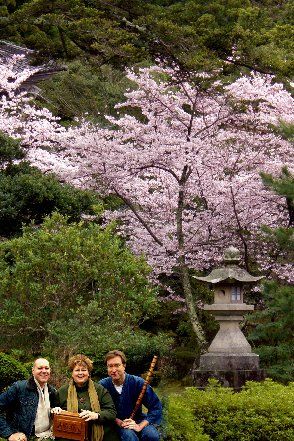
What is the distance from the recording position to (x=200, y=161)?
656 inches

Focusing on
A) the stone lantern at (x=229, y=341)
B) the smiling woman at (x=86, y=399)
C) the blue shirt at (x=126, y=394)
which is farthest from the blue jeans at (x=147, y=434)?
the stone lantern at (x=229, y=341)

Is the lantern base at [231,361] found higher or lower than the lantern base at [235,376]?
higher

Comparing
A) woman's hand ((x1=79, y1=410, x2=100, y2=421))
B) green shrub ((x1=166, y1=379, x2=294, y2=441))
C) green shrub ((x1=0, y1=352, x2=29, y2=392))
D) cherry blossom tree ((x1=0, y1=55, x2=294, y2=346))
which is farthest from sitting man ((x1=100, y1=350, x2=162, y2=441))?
cherry blossom tree ((x1=0, y1=55, x2=294, y2=346))

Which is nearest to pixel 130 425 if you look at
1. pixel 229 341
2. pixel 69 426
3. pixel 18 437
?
pixel 69 426

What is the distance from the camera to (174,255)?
694 inches

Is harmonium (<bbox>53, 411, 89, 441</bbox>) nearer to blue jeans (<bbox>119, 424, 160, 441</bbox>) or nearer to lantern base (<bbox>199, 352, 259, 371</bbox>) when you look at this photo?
blue jeans (<bbox>119, 424, 160, 441</bbox>)

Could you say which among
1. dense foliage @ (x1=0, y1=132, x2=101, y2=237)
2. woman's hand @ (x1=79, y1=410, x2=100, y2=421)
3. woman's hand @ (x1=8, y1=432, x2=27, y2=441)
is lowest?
woman's hand @ (x1=8, y1=432, x2=27, y2=441)

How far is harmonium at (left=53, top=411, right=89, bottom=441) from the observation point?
659cm

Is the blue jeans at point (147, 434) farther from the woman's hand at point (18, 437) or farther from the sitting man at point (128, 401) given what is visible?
the woman's hand at point (18, 437)

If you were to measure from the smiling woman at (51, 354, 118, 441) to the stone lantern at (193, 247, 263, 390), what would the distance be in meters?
6.79

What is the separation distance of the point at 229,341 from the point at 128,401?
686cm

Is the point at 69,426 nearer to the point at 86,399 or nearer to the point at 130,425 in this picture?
the point at 86,399

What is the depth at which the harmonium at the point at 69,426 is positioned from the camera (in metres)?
6.59

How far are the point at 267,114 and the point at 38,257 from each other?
657 centimetres
